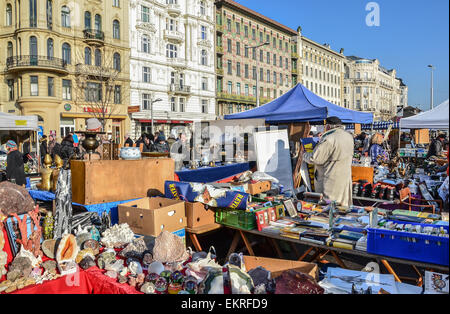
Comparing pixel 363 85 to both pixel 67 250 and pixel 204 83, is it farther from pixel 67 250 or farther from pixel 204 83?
pixel 67 250

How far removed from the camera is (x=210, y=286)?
2334 mm

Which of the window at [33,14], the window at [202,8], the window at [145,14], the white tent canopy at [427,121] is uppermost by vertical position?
the window at [202,8]

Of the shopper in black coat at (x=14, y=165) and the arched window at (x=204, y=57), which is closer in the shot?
the shopper in black coat at (x=14, y=165)

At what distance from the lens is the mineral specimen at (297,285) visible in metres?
2.28

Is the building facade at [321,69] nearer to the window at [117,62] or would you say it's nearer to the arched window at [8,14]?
the window at [117,62]

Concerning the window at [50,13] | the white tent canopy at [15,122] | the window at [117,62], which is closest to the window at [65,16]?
the window at [50,13]

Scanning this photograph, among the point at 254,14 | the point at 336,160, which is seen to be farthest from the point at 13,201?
the point at 254,14

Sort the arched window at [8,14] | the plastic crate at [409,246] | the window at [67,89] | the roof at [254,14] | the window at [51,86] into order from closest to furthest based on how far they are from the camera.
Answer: the plastic crate at [409,246] → the window at [51,86] → the arched window at [8,14] → the window at [67,89] → the roof at [254,14]

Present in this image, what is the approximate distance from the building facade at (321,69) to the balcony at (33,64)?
34.7m

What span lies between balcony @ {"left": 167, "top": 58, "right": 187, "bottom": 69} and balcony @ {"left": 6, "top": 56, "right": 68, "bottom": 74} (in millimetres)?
9911

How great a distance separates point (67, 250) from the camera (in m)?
2.97

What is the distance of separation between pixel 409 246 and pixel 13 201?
3634 mm

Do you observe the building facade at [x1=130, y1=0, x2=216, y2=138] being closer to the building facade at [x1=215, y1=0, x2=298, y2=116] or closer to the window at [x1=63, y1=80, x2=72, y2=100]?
the building facade at [x1=215, y1=0, x2=298, y2=116]

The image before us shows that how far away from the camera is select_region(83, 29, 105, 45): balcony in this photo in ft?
83.5
